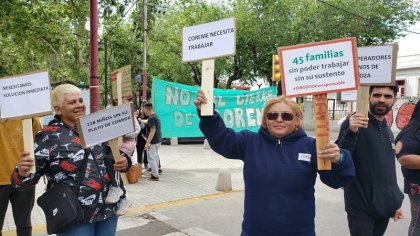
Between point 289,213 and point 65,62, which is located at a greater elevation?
point 65,62

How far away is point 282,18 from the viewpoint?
24594mm

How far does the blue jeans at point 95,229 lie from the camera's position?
9.12ft

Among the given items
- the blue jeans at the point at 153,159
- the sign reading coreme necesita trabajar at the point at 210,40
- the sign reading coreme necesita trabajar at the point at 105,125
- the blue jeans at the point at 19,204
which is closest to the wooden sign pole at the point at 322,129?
the sign reading coreme necesita trabajar at the point at 210,40

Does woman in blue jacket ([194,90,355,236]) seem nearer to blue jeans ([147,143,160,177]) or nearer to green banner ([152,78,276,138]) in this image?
blue jeans ([147,143,160,177])

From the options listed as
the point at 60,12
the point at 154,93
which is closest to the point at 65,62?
the point at 60,12

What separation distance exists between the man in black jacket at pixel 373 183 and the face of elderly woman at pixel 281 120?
0.59 meters

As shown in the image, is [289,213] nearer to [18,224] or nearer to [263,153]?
[263,153]

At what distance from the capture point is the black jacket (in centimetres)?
302

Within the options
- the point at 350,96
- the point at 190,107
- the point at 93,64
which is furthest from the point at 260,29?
the point at 350,96

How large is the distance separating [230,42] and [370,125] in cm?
128

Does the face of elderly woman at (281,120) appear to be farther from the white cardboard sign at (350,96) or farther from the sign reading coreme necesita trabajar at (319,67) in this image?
the white cardboard sign at (350,96)

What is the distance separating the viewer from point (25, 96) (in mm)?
2912

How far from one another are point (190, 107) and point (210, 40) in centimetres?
786

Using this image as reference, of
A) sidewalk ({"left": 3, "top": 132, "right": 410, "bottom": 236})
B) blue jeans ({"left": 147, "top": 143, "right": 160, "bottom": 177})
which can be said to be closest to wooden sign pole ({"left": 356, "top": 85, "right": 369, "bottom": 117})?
sidewalk ({"left": 3, "top": 132, "right": 410, "bottom": 236})
